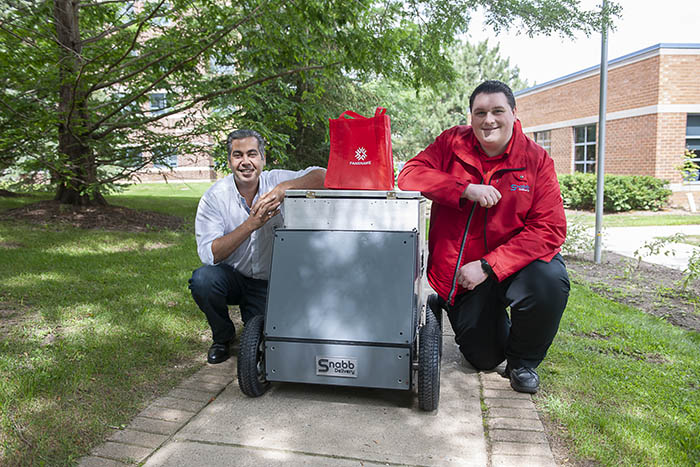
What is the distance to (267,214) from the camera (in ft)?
9.51

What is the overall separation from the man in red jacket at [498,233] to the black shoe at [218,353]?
1298 mm

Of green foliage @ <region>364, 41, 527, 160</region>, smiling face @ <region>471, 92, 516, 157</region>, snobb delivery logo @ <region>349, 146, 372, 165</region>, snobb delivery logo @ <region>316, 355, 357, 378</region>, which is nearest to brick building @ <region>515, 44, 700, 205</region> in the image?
green foliage @ <region>364, 41, 527, 160</region>

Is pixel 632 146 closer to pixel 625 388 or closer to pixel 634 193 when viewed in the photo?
pixel 634 193

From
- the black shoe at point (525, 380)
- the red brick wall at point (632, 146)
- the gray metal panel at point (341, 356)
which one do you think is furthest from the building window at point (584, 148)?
the gray metal panel at point (341, 356)

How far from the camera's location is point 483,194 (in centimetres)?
265

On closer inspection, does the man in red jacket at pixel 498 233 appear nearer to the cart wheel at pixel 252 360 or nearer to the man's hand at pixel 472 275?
the man's hand at pixel 472 275

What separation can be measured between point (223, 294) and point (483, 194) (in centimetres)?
153

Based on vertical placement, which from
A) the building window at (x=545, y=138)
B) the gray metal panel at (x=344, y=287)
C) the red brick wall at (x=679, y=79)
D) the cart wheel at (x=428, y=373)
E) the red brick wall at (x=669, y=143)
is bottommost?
the cart wheel at (x=428, y=373)

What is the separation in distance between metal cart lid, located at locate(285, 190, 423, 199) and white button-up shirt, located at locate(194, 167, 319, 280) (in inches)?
21.1

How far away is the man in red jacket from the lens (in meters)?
2.69

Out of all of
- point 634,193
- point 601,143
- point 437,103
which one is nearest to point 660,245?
point 601,143

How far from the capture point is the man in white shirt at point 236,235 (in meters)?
3.01

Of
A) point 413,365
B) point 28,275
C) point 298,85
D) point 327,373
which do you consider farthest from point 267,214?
point 298,85

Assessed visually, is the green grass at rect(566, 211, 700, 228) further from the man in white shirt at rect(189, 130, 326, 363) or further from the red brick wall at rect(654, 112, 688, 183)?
the man in white shirt at rect(189, 130, 326, 363)
